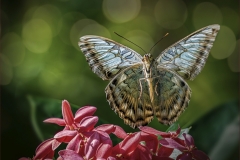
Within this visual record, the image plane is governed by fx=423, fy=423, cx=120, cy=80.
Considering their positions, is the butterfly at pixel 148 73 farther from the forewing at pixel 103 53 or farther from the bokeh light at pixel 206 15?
the bokeh light at pixel 206 15

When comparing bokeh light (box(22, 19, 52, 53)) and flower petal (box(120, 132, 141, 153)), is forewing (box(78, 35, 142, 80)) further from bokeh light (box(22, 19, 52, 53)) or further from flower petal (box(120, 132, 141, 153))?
bokeh light (box(22, 19, 52, 53))

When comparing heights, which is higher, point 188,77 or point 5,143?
point 188,77

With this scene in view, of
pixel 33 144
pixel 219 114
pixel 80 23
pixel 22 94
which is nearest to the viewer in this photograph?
pixel 219 114

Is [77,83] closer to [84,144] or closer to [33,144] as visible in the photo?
[33,144]

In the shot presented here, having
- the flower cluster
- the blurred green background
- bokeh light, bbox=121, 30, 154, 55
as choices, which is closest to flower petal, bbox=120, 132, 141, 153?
the flower cluster

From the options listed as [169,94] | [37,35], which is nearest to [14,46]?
[37,35]

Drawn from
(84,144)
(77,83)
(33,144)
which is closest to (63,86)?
(77,83)

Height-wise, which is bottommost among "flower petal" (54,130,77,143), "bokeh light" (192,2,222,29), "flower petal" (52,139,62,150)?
"flower petal" (52,139,62,150)

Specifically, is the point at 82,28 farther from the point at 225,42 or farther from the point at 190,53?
the point at 190,53
